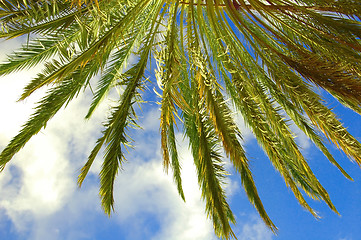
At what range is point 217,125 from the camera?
500cm

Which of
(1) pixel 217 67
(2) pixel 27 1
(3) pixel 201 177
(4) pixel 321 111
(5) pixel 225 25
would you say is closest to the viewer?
(2) pixel 27 1

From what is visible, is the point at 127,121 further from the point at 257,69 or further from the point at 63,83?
the point at 257,69

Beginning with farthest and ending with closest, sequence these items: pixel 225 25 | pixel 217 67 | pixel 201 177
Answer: pixel 217 67 → pixel 225 25 → pixel 201 177

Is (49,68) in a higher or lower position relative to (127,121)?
higher

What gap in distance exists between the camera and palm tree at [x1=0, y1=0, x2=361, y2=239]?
517 cm

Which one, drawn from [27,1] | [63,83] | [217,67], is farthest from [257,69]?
[27,1]

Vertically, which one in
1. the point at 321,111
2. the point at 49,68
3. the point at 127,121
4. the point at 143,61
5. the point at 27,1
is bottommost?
Answer: the point at 321,111

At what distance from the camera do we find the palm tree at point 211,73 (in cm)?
517

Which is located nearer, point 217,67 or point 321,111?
point 321,111

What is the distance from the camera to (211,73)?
5.90 meters

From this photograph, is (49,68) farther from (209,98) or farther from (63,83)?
(209,98)

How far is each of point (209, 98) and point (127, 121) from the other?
147 centimetres

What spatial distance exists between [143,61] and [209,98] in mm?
1670

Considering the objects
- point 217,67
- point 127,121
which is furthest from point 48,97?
point 217,67
